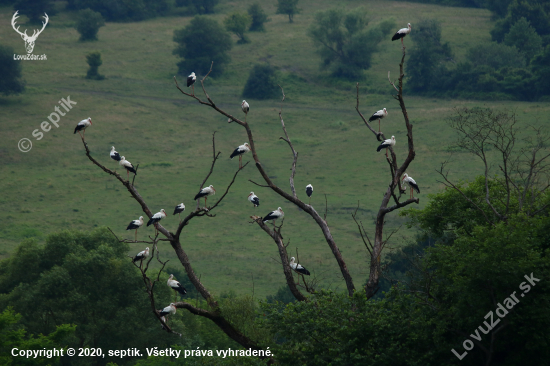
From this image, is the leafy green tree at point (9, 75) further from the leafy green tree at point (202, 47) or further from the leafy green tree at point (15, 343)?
the leafy green tree at point (15, 343)

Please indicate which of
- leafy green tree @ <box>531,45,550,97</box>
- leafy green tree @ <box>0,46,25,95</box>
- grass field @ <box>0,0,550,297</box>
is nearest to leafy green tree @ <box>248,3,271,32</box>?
grass field @ <box>0,0,550,297</box>

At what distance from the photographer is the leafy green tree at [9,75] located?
94.8m

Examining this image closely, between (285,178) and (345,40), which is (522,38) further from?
(285,178)

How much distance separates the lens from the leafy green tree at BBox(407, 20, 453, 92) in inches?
4208

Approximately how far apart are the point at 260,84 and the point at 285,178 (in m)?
33.3

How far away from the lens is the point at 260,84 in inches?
4183

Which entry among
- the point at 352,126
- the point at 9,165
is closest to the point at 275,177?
the point at 352,126

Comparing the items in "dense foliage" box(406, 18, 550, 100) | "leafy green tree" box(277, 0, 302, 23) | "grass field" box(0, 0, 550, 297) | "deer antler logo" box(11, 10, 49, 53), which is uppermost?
"leafy green tree" box(277, 0, 302, 23)

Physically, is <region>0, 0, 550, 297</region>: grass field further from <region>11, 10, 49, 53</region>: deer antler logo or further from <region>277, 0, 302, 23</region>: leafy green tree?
<region>277, 0, 302, 23</region>: leafy green tree

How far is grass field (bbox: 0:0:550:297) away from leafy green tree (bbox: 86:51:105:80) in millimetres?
1989

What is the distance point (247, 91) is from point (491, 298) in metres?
93.3

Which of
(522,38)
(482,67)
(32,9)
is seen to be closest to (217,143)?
(482,67)

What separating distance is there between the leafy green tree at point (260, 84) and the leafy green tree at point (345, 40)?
13251mm

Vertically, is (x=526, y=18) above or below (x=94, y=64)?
above
